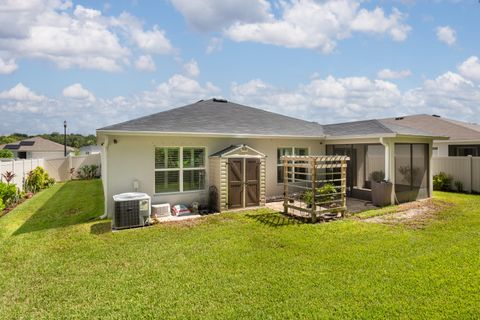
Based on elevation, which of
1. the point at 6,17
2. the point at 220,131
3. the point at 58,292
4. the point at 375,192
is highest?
the point at 6,17

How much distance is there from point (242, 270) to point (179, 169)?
5431mm

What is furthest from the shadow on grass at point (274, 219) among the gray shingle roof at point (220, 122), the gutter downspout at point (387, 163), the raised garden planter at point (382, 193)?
the gutter downspout at point (387, 163)

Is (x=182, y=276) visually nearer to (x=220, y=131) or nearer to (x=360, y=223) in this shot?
(x=360, y=223)

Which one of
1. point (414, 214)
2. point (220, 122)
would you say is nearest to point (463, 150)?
point (414, 214)

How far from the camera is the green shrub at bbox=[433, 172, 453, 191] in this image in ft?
45.3

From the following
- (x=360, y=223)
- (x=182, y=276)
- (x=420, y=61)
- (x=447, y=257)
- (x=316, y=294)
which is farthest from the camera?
(x=420, y=61)

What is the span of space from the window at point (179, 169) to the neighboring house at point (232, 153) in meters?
0.03

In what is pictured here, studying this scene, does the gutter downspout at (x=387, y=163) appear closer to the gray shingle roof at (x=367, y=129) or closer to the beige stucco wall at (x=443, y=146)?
the gray shingle roof at (x=367, y=129)

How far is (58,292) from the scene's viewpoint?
416cm

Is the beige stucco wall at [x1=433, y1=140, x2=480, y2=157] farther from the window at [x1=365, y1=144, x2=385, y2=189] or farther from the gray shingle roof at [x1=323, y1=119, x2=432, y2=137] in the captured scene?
the window at [x1=365, y1=144, x2=385, y2=189]

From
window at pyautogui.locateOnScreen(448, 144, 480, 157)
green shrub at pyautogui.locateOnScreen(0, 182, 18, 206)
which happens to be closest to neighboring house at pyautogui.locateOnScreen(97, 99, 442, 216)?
green shrub at pyautogui.locateOnScreen(0, 182, 18, 206)

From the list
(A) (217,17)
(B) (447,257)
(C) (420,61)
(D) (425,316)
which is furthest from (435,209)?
(A) (217,17)

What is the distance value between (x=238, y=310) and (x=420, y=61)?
15462 millimetres

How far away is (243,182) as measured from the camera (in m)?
9.69
